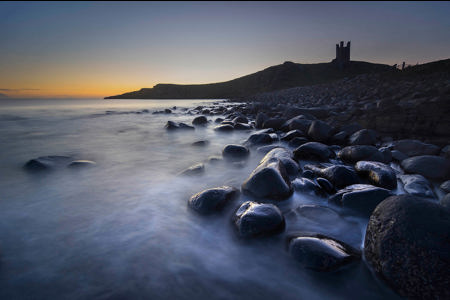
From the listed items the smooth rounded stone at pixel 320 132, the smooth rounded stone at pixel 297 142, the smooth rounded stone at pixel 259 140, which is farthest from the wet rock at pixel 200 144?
the smooth rounded stone at pixel 320 132

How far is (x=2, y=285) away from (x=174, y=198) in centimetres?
144

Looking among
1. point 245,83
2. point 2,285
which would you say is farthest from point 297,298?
point 245,83

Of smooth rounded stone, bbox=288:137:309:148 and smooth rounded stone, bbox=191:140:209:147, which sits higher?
smooth rounded stone, bbox=288:137:309:148

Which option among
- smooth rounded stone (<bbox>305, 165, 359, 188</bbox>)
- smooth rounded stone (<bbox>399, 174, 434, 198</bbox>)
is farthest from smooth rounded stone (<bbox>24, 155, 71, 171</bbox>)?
smooth rounded stone (<bbox>399, 174, 434, 198</bbox>)

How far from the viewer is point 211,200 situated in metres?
2.16

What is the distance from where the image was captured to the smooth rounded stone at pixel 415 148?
3.30 m

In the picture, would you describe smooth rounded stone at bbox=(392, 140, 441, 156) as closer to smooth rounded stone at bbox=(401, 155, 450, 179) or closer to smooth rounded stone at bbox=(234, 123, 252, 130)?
smooth rounded stone at bbox=(401, 155, 450, 179)

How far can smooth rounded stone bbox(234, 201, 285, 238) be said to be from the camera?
67.4 inches

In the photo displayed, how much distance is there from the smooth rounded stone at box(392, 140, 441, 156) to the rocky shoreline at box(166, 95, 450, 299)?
1cm

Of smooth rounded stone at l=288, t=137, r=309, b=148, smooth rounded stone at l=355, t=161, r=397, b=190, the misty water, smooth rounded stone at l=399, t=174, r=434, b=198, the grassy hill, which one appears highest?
the grassy hill

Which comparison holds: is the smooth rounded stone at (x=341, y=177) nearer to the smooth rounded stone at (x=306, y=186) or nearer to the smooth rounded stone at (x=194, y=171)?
the smooth rounded stone at (x=306, y=186)

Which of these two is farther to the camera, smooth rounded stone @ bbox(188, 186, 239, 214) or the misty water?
smooth rounded stone @ bbox(188, 186, 239, 214)

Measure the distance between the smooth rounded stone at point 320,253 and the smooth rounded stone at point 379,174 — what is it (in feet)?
4.48

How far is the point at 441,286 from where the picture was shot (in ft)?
3.67
